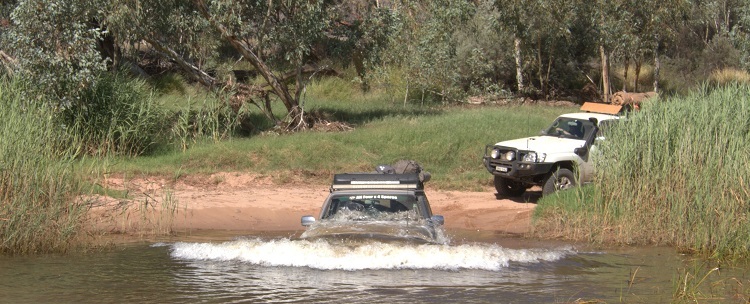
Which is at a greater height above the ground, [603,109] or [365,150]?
[603,109]

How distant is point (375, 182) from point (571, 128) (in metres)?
7.48

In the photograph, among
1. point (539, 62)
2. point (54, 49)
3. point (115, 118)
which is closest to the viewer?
point (54, 49)

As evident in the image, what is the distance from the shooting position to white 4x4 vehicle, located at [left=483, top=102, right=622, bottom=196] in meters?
16.7

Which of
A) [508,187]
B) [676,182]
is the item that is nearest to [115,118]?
[508,187]

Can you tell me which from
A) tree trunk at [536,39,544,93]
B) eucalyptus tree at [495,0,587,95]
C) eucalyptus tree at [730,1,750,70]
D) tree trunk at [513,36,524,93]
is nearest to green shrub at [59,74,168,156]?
eucalyptus tree at [495,0,587,95]

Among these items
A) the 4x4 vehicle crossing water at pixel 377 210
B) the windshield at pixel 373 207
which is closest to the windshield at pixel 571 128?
the 4x4 vehicle crossing water at pixel 377 210

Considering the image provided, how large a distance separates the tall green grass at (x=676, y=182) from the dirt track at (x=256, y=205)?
5.62 feet

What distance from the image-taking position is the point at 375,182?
11.3 m

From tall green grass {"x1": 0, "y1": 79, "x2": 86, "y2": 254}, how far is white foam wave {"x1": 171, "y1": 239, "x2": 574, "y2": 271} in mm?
1519

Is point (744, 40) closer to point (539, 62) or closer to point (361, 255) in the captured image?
point (539, 62)

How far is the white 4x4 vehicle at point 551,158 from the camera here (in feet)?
54.9

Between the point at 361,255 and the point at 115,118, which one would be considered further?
the point at 115,118

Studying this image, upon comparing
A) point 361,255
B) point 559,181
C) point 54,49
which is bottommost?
point 361,255

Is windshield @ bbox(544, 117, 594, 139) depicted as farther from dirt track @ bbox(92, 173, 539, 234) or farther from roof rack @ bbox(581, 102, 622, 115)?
dirt track @ bbox(92, 173, 539, 234)
